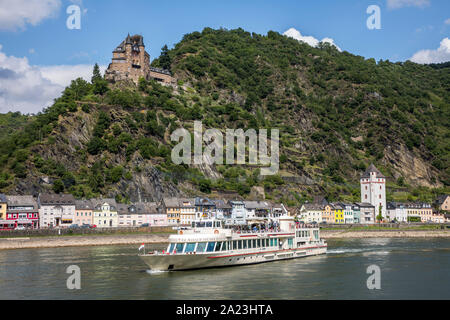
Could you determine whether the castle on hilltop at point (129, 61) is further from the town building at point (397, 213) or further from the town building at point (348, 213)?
the town building at point (397, 213)

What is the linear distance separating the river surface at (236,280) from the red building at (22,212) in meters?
38.5

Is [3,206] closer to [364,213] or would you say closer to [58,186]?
[58,186]

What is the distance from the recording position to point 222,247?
4741 centimetres

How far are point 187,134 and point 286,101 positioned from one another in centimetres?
7102

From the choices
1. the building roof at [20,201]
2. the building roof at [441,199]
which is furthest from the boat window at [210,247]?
the building roof at [441,199]

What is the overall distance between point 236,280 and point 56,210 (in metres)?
66.3

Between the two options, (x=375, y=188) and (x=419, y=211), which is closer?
(x=375, y=188)

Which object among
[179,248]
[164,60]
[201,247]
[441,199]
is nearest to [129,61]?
[164,60]

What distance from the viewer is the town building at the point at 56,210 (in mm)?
96312

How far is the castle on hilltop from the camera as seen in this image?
494 ft
